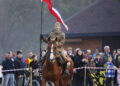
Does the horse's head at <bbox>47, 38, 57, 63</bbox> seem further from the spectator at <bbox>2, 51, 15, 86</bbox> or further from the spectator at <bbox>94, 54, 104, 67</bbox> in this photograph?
the spectator at <bbox>94, 54, 104, 67</bbox>

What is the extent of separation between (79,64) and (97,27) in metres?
17.2

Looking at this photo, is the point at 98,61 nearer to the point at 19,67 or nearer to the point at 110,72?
the point at 110,72

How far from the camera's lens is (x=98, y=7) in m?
Answer: 51.2

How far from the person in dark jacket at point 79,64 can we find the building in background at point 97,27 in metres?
14.9

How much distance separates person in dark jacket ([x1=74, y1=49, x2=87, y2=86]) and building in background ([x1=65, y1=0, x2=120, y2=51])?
585 inches

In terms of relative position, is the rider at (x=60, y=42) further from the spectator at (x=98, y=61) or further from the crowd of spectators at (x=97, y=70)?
the spectator at (x=98, y=61)

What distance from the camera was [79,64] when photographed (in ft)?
102

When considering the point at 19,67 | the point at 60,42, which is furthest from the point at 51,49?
the point at 19,67

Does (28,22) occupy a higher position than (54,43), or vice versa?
(28,22)

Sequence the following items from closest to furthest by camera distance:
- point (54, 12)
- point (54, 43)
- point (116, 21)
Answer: point (54, 43), point (54, 12), point (116, 21)

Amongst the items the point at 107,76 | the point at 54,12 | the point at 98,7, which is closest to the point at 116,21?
the point at 98,7

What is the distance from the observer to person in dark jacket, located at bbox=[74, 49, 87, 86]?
30.7 metres

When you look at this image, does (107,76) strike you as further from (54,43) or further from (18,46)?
(18,46)

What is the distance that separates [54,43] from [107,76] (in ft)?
23.9
